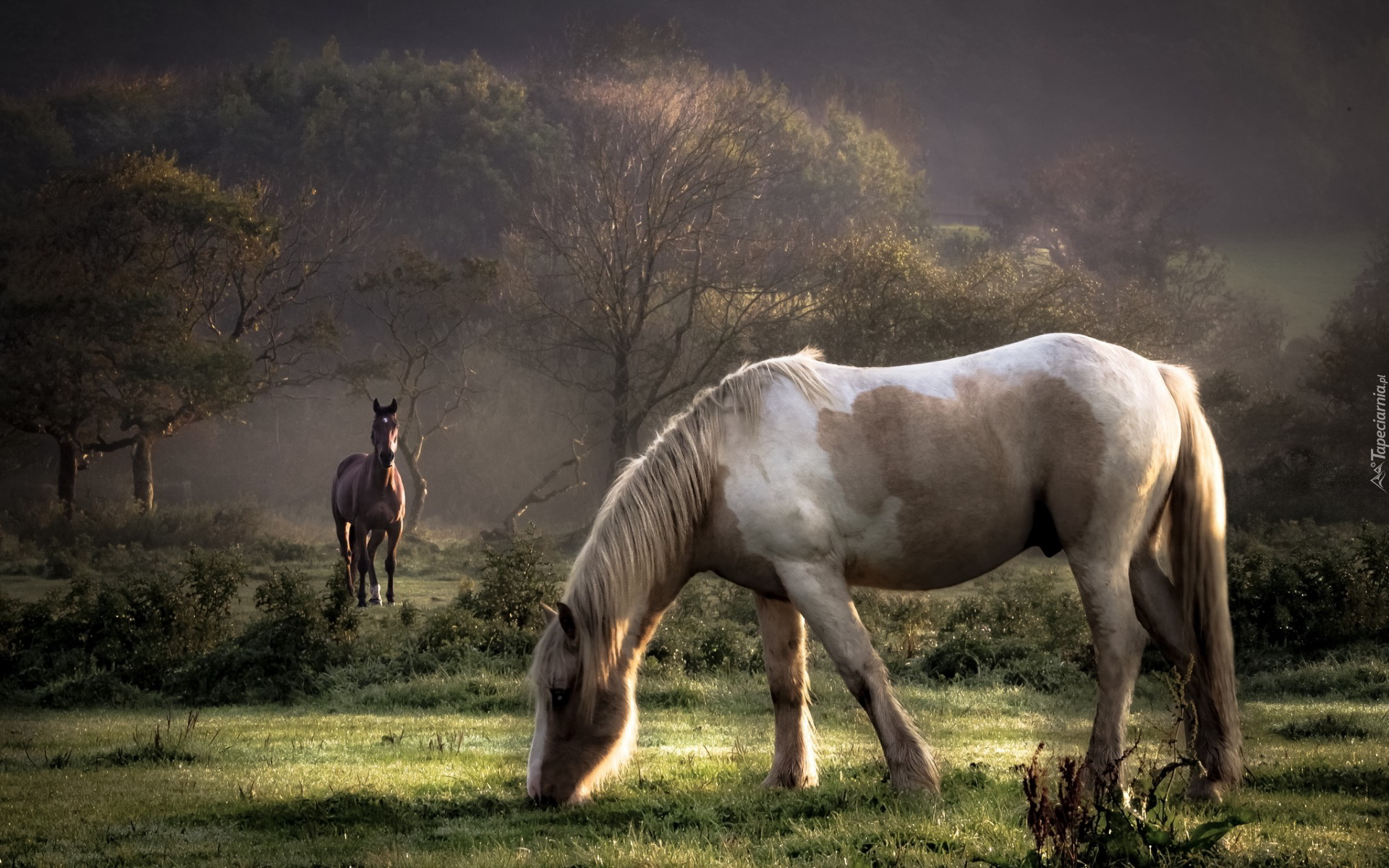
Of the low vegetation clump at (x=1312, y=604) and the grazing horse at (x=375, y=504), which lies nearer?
the low vegetation clump at (x=1312, y=604)

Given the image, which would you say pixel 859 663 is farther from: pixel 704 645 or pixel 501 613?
pixel 501 613

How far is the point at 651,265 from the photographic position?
29.3m

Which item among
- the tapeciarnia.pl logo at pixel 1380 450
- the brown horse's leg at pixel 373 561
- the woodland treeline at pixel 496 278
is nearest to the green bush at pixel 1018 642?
the brown horse's leg at pixel 373 561

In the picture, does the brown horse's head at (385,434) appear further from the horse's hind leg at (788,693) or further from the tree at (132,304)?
the horse's hind leg at (788,693)

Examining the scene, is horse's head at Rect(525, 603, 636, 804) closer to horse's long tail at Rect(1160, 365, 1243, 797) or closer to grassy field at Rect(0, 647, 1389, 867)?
grassy field at Rect(0, 647, 1389, 867)

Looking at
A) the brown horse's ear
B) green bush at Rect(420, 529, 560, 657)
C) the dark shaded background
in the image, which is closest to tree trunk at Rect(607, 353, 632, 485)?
green bush at Rect(420, 529, 560, 657)

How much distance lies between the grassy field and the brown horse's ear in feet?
2.76

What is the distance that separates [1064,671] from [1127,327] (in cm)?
1888

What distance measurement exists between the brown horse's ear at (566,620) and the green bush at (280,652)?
5.57 metres

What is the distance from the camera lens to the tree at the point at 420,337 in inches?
1236

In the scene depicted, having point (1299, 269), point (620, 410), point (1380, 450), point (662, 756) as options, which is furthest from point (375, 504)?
point (1299, 269)

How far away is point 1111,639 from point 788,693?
5.46ft

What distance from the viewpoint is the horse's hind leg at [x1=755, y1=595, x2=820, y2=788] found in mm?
6289

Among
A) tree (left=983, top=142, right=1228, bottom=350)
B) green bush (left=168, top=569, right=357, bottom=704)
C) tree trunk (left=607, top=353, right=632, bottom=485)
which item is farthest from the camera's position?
tree (left=983, top=142, right=1228, bottom=350)
